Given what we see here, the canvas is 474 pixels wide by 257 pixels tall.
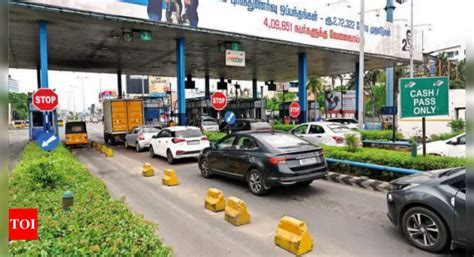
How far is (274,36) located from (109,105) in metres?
11.1

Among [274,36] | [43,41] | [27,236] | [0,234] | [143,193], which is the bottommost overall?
[143,193]

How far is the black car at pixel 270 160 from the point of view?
7.00 m

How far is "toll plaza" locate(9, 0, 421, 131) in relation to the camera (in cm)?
1377

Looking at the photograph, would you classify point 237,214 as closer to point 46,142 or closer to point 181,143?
point 46,142

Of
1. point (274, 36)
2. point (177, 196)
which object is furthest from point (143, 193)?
point (274, 36)

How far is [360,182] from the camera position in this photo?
26.9 feet

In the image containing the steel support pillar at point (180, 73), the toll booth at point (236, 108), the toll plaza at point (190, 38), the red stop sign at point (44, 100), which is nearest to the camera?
the red stop sign at point (44, 100)

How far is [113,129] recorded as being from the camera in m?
20.0

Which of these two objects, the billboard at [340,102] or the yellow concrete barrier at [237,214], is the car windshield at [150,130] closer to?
the yellow concrete barrier at [237,214]

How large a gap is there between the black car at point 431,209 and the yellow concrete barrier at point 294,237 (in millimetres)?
1408

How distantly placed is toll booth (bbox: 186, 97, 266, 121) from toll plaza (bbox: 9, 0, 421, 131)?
13.9 feet

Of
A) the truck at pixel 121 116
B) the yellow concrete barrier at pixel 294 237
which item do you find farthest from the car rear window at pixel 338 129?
the truck at pixel 121 116

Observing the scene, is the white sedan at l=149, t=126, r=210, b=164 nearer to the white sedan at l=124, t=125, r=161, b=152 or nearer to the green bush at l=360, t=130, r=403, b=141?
the white sedan at l=124, t=125, r=161, b=152

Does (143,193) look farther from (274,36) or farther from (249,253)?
(274,36)
